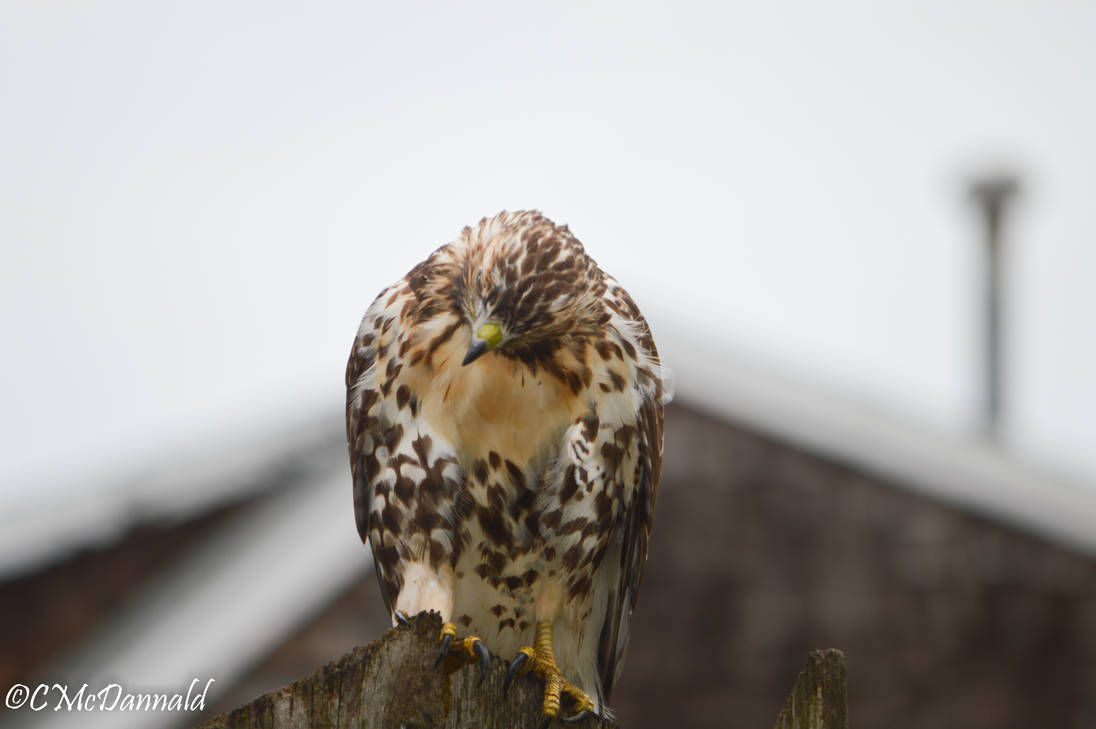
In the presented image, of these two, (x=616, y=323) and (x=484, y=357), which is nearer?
(x=484, y=357)

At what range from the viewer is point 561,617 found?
3137 millimetres

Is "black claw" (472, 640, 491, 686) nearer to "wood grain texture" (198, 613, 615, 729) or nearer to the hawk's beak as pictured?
"wood grain texture" (198, 613, 615, 729)

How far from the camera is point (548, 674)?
105 inches

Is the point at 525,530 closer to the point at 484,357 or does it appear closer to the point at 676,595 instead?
the point at 484,357

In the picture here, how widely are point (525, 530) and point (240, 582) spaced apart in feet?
12.4

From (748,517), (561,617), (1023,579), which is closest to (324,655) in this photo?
(748,517)

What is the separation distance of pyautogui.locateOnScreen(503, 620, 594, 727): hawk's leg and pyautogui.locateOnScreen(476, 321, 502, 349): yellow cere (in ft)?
2.05

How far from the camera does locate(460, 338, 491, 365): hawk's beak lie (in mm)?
2412

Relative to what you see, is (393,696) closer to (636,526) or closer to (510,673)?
(510,673)

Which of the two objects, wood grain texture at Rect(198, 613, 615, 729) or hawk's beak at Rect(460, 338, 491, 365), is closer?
wood grain texture at Rect(198, 613, 615, 729)

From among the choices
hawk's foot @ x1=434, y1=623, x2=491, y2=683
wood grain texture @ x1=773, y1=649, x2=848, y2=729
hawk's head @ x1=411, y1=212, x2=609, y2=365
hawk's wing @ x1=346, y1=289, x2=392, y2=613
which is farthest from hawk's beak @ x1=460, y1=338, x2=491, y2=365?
wood grain texture @ x1=773, y1=649, x2=848, y2=729

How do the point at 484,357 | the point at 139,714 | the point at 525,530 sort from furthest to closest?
the point at 139,714
the point at 525,530
the point at 484,357

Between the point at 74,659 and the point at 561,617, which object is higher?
the point at 561,617

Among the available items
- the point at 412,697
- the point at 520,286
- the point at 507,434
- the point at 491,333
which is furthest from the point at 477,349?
the point at 412,697
